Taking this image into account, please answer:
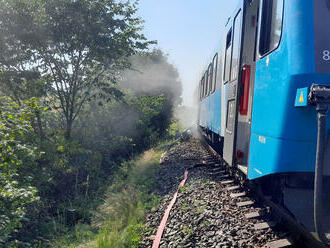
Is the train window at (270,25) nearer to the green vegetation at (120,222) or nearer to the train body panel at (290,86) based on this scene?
the train body panel at (290,86)

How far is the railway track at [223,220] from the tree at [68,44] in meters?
8.77

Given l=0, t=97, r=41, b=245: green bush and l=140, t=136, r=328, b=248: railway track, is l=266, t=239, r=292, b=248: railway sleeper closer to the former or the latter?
l=140, t=136, r=328, b=248: railway track

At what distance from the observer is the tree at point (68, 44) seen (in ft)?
36.9

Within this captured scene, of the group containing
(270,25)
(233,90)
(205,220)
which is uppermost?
(270,25)

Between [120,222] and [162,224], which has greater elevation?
[162,224]

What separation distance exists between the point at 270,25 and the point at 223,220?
269cm

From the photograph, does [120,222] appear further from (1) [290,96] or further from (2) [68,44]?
(2) [68,44]

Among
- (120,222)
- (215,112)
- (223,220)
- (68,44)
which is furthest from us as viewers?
(68,44)

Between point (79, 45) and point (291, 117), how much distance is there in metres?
11.3

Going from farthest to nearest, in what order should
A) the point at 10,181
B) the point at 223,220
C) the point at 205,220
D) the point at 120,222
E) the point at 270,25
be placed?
1. the point at 10,181
2. the point at 120,222
3. the point at 205,220
4. the point at 223,220
5. the point at 270,25

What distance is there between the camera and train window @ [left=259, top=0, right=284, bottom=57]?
3.18m

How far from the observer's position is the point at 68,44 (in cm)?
1231

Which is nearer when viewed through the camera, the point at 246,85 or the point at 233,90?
the point at 246,85

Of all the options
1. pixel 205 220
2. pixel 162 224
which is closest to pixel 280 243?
pixel 205 220
